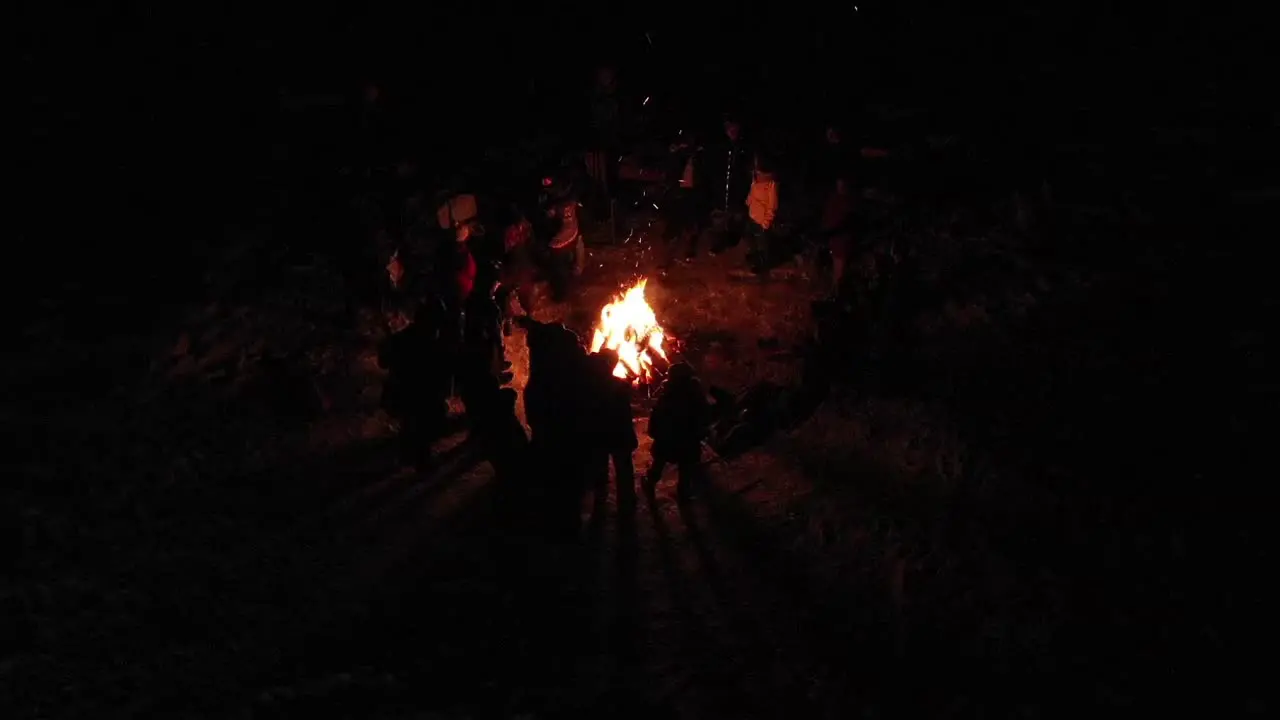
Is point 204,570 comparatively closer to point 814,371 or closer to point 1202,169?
point 814,371

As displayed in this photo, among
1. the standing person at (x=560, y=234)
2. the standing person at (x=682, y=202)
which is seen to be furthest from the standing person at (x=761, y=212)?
the standing person at (x=560, y=234)

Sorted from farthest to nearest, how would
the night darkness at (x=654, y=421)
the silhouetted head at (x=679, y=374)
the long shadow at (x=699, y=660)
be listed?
the silhouetted head at (x=679, y=374), the night darkness at (x=654, y=421), the long shadow at (x=699, y=660)

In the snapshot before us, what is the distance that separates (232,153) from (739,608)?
11.4 m

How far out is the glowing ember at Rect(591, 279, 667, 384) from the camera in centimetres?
858

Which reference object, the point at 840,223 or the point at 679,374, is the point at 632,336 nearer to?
the point at 679,374

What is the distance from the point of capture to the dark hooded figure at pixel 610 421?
680cm

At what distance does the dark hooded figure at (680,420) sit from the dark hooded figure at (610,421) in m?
0.22

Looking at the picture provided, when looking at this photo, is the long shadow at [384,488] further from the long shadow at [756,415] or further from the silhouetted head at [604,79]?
the silhouetted head at [604,79]

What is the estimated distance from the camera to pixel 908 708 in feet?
17.7

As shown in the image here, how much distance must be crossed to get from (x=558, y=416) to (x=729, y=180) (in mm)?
5940

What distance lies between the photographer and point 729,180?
38.9 ft

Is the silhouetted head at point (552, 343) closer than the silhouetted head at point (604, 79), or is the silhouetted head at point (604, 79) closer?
the silhouetted head at point (552, 343)

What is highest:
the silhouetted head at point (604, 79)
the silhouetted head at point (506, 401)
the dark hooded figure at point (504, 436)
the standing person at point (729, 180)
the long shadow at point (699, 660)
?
the silhouetted head at point (604, 79)

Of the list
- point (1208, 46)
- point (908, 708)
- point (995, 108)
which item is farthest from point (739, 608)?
point (1208, 46)
